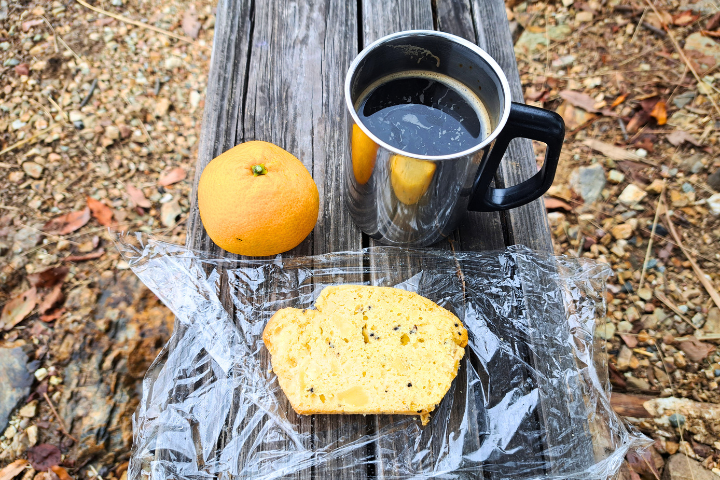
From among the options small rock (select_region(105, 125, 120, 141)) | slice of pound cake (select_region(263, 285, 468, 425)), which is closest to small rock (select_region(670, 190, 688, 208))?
slice of pound cake (select_region(263, 285, 468, 425))

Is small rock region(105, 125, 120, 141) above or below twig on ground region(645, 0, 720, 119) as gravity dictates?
below

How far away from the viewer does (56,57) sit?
2420 mm

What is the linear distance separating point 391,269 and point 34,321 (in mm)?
1498

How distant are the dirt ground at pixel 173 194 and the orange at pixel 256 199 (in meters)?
Result: 1.01

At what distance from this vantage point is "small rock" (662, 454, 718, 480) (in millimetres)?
1720

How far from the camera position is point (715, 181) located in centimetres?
219

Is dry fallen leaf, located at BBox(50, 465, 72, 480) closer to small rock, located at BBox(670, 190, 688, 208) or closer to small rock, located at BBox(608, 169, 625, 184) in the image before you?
small rock, located at BBox(608, 169, 625, 184)

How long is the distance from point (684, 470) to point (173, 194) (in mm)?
2315

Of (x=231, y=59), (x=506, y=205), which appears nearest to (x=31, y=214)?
(x=231, y=59)

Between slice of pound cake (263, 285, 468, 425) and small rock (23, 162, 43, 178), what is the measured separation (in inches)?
65.6

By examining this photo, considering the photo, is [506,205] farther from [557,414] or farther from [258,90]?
[258,90]

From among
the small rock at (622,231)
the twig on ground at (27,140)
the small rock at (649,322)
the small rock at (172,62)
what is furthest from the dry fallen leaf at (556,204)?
the twig on ground at (27,140)

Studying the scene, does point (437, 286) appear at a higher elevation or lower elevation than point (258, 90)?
lower

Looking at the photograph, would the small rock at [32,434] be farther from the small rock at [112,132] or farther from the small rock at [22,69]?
the small rock at [22,69]
